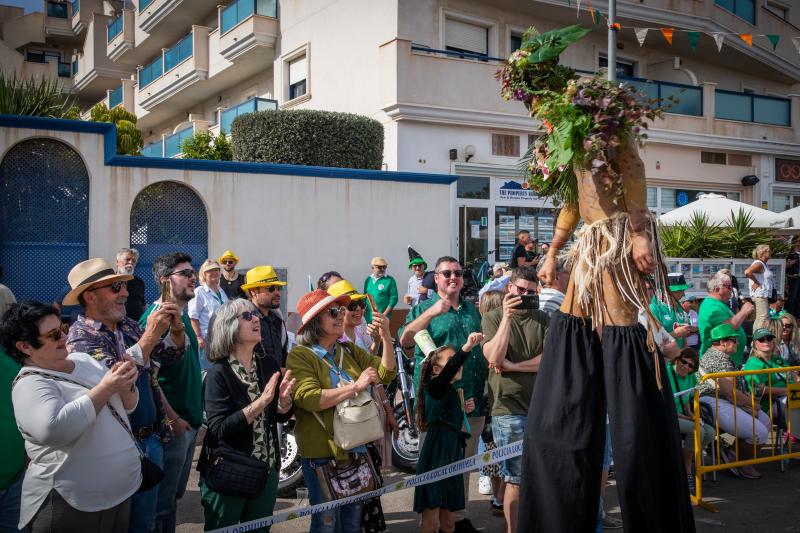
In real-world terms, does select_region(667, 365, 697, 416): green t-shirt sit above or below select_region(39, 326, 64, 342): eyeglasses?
below

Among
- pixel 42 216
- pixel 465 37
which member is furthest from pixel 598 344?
pixel 465 37

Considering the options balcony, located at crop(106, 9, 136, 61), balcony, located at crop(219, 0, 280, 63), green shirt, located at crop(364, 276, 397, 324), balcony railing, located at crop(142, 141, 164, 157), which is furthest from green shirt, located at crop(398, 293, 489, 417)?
balcony, located at crop(106, 9, 136, 61)

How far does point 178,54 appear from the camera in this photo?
86.1 feet

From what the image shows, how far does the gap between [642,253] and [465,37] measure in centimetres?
1534

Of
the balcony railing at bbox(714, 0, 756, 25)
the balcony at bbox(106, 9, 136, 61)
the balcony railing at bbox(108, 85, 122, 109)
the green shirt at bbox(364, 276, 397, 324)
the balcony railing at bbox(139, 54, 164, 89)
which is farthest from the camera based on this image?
the balcony railing at bbox(108, 85, 122, 109)

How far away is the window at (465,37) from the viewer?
17.4 metres

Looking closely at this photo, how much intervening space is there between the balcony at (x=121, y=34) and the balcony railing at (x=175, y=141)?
30.8ft

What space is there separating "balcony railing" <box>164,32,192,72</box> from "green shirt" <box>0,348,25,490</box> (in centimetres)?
2308

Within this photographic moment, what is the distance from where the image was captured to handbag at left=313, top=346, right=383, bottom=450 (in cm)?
421

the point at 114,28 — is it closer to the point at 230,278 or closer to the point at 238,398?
the point at 230,278

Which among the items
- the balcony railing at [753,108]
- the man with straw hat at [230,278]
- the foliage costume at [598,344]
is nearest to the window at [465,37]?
the balcony railing at [753,108]

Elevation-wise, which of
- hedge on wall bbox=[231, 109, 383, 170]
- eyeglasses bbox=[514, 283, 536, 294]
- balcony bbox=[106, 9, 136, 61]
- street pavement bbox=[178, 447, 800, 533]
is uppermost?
balcony bbox=[106, 9, 136, 61]

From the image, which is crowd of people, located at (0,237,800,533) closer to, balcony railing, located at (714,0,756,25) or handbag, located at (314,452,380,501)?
handbag, located at (314,452,380,501)

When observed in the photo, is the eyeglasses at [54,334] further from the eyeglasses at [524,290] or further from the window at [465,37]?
the window at [465,37]
